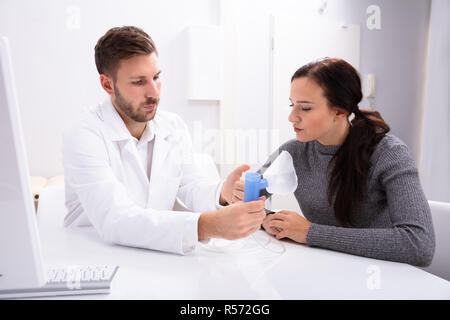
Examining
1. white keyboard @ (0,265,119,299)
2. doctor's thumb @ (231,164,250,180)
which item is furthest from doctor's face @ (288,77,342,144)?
white keyboard @ (0,265,119,299)

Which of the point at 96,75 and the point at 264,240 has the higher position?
the point at 96,75

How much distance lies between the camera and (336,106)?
125cm

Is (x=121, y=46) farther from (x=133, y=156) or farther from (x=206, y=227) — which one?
(x=206, y=227)

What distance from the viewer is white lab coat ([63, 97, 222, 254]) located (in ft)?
2.96

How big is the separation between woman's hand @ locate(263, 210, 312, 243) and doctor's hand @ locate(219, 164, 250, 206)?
0.39ft

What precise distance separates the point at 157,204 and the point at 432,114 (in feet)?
8.54

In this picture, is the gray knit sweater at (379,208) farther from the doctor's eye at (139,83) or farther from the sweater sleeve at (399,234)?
the doctor's eye at (139,83)

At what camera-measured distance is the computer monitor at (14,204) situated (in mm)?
500

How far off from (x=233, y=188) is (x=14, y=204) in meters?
0.69

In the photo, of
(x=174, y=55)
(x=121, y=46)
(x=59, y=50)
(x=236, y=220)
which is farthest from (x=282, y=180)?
(x=59, y=50)

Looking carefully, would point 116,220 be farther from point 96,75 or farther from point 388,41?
point 388,41

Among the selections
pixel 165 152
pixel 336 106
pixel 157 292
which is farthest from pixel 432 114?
pixel 157 292

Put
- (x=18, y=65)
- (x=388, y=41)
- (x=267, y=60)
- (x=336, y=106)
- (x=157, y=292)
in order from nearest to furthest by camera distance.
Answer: (x=157, y=292)
(x=336, y=106)
(x=18, y=65)
(x=267, y=60)
(x=388, y=41)

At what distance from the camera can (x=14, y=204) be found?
1.77ft
